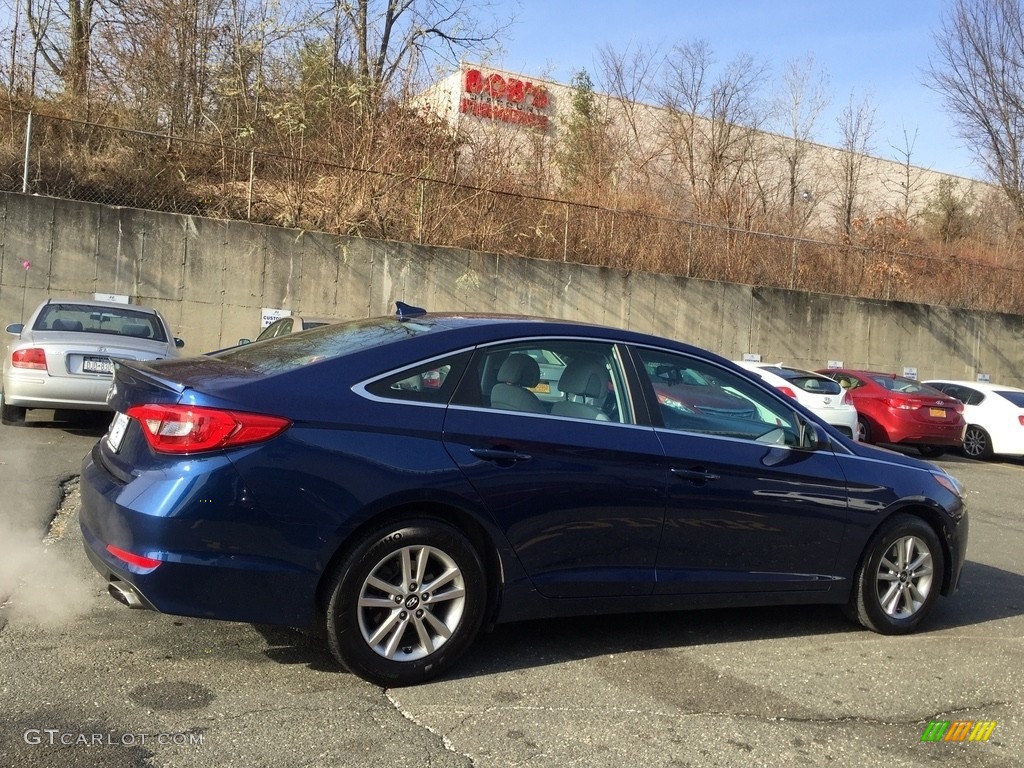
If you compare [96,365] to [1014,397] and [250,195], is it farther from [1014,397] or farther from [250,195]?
[1014,397]

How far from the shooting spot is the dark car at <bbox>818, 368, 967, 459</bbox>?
15000 millimetres

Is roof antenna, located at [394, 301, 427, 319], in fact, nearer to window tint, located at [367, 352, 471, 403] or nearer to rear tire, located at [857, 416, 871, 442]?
window tint, located at [367, 352, 471, 403]

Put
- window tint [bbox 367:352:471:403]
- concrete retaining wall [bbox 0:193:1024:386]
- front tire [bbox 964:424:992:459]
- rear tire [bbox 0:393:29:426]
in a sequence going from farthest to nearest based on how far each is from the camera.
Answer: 1. front tire [bbox 964:424:992:459]
2. concrete retaining wall [bbox 0:193:1024:386]
3. rear tire [bbox 0:393:29:426]
4. window tint [bbox 367:352:471:403]

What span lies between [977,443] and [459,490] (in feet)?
48.1

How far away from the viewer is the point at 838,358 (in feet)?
73.2

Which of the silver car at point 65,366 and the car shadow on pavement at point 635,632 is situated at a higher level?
the silver car at point 65,366

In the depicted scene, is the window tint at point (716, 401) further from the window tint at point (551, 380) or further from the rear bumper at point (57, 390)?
the rear bumper at point (57, 390)

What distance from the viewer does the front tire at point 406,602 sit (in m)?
3.87

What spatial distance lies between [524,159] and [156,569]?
18.0m

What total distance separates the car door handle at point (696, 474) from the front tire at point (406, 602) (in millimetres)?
1100

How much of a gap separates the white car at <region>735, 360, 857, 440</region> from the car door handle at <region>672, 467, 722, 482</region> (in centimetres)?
985

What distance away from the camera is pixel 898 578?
17.4 feet

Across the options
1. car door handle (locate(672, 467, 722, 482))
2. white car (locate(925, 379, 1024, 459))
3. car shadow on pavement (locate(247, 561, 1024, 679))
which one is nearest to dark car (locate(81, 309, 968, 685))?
car door handle (locate(672, 467, 722, 482))

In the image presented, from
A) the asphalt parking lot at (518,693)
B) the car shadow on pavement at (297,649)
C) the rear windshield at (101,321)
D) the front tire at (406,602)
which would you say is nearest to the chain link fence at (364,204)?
the rear windshield at (101,321)
